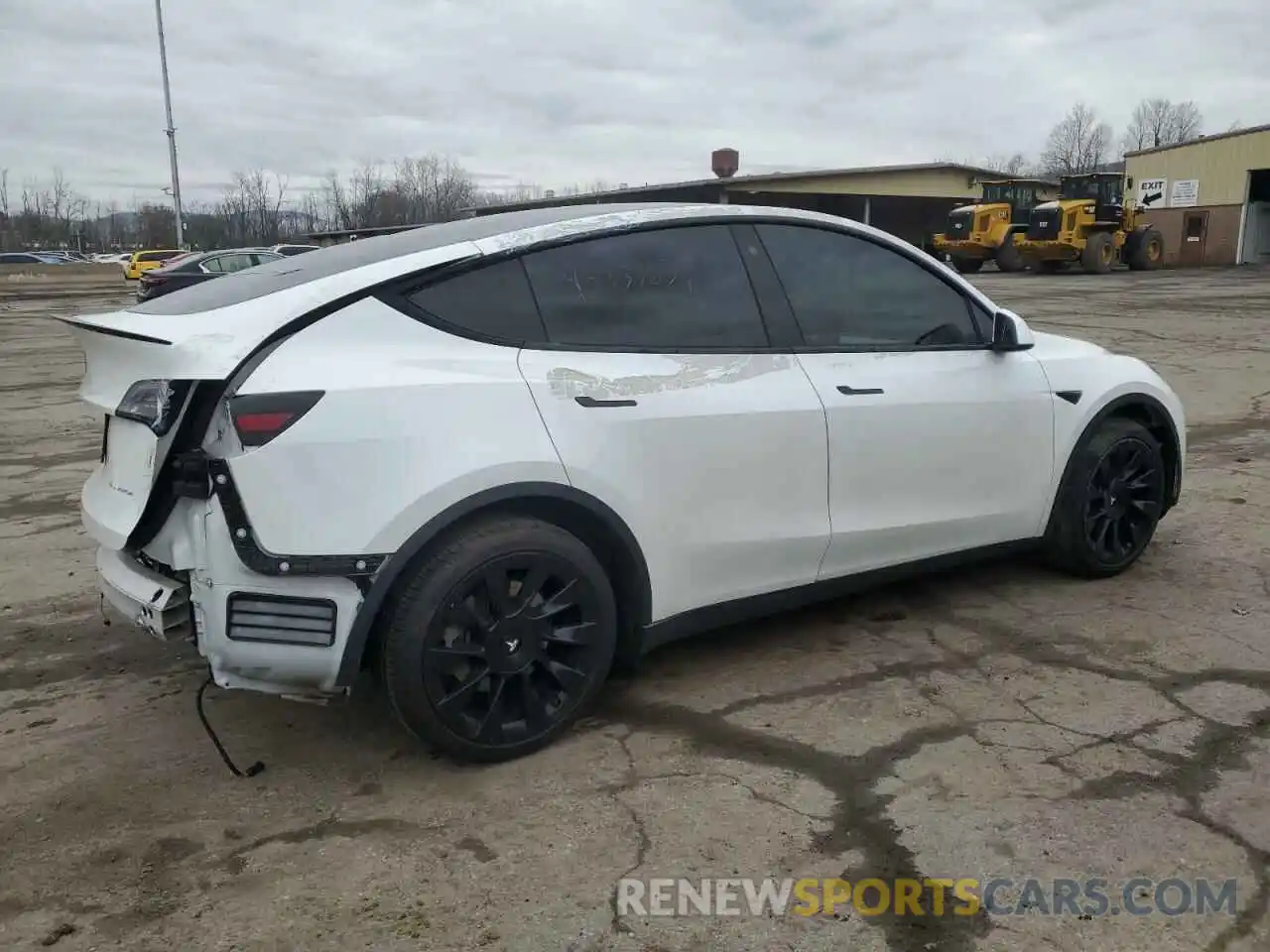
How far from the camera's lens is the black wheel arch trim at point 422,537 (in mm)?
2674

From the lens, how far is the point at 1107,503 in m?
4.38

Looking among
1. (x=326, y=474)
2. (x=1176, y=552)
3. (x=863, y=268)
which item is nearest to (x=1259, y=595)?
(x=1176, y=552)

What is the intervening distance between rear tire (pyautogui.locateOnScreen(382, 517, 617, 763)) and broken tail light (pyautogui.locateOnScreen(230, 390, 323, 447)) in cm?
52

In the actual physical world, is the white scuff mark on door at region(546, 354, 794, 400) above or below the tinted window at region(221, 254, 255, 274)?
below

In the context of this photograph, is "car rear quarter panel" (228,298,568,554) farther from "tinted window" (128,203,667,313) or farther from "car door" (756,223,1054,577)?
"car door" (756,223,1054,577)

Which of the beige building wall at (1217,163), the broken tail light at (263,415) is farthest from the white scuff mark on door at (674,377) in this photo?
the beige building wall at (1217,163)

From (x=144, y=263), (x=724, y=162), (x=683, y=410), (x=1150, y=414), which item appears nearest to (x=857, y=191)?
(x=724, y=162)

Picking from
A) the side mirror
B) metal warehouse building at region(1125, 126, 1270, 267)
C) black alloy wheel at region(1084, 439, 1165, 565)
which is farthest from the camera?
metal warehouse building at region(1125, 126, 1270, 267)

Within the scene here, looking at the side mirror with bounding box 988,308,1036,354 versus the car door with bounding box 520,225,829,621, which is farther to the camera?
the side mirror with bounding box 988,308,1036,354

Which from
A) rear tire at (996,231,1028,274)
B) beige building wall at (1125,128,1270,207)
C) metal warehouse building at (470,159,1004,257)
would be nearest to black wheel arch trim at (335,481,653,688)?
rear tire at (996,231,1028,274)

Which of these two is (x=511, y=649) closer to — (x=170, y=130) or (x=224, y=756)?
(x=224, y=756)

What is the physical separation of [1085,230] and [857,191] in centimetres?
1785

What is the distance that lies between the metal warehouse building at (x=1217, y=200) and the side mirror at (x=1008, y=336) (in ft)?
127

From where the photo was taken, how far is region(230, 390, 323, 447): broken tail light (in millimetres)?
2574
